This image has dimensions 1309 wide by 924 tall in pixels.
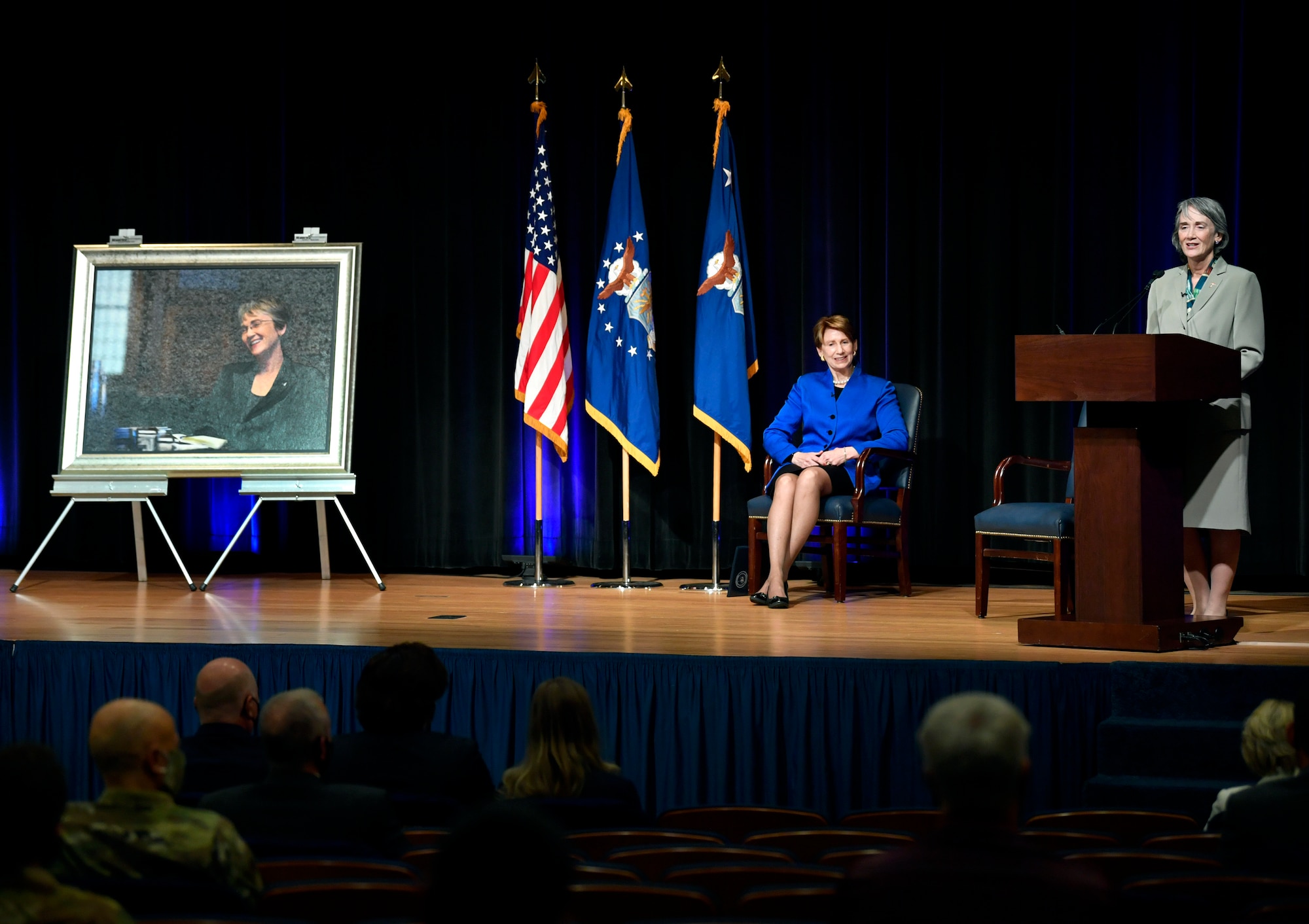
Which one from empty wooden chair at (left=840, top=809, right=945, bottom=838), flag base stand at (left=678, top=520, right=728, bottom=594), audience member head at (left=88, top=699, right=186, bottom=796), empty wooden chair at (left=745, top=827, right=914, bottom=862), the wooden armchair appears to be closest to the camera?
audience member head at (left=88, top=699, right=186, bottom=796)

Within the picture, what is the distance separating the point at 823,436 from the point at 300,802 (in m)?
3.95

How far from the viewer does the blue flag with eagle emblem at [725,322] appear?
630 cm

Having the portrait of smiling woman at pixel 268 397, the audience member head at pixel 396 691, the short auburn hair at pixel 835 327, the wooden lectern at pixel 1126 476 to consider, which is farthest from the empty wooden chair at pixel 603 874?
the portrait of smiling woman at pixel 268 397

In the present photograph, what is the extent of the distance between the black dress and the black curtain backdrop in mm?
840

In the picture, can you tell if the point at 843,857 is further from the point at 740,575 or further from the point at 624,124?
the point at 624,124

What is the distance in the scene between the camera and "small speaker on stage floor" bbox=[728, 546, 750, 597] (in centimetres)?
603

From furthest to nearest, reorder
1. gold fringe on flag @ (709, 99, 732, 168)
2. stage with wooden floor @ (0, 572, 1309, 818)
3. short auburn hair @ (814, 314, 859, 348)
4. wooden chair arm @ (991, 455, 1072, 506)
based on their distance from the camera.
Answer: gold fringe on flag @ (709, 99, 732, 168)
short auburn hair @ (814, 314, 859, 348)
wooden chair arm @ (991, 455, 1072, 506)
stage with wooden floor @ (0, 572, 1309, 818)

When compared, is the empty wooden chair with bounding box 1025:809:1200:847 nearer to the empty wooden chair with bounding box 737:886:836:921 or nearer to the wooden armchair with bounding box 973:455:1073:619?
the empty wooden chair with bounding box 737:886:836:921

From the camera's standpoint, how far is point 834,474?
5.75 m

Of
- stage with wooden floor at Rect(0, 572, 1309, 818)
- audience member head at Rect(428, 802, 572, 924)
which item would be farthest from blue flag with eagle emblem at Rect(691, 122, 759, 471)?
audience member head at Rect(428, 802, 572, 924)

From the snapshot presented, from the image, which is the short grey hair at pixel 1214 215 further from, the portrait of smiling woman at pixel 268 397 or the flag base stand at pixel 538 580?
the portrait of smiling woman at pixel 268 397

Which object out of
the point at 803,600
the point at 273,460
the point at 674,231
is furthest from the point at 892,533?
the point at 273,460

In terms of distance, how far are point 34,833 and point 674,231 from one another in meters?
5.49

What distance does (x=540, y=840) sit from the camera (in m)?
1.26
